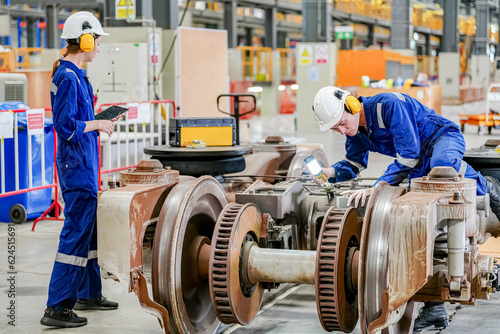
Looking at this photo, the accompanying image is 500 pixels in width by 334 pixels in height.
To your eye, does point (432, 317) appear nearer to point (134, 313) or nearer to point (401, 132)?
point (401, 132)

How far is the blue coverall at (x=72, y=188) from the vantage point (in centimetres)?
438

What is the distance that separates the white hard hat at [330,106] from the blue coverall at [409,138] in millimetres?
172

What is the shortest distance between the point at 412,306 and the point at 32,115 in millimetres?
5170

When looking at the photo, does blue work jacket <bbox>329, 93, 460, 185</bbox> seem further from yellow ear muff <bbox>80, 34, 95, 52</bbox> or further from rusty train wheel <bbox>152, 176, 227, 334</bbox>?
yellow ear muff <bbox>80, 34, 95, 52</bbox>

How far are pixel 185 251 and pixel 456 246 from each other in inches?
53.0

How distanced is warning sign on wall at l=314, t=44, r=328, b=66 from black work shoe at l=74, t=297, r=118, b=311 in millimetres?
13890

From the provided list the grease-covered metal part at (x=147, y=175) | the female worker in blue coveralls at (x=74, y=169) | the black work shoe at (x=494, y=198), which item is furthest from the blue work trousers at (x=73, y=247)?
the black work shoe at (x=494, y=198)

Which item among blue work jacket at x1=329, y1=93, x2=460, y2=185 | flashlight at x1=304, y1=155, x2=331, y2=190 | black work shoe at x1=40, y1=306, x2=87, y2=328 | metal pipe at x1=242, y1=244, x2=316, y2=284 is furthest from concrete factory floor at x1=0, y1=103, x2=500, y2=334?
blue work jacket at x1=329, y1=93, x2=460, y2=185

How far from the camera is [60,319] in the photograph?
443 centimetres

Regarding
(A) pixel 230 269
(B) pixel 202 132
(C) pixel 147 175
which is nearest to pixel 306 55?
(B) pixel 202 132

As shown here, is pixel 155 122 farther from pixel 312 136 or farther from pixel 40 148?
pixel 312 136

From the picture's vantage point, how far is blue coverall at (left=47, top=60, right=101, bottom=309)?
4.38m

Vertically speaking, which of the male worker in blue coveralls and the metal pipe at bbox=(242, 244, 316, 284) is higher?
the male worker in blue coveralls

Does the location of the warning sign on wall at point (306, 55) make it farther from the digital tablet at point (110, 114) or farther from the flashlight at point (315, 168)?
the digital tablet at point (110, 114)
